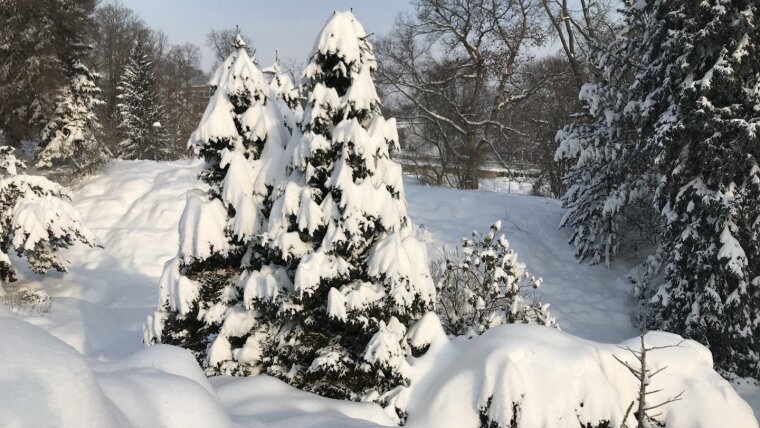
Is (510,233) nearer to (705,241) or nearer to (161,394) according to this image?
(705,241)

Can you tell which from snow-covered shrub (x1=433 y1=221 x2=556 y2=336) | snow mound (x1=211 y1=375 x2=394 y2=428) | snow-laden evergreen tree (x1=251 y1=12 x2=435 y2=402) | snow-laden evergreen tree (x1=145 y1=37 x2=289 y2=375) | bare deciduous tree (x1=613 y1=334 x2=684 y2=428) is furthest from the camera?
snow-covered shrub (x1=433 y1=221 x2=556 y2=336)

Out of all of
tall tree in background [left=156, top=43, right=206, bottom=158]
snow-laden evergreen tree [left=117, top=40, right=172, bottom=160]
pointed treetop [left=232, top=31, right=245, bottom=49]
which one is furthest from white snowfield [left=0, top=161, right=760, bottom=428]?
tall tree in background [left=156, top=43, right=206, bottom=158]

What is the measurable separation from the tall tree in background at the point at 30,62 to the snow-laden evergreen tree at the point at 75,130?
403mm

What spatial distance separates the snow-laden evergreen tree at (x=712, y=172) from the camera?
8.70 metres

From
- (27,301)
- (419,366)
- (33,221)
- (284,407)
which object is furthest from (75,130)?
(419,366)

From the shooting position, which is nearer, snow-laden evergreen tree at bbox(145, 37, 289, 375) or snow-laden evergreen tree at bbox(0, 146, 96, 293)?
snow-laden evergreen tree at bbox(145, 37, 289, 375)

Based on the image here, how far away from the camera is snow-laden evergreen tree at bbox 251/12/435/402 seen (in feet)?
18.6

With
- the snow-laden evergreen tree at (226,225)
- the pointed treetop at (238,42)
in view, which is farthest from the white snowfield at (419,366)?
the pointed treetop at (238,42)

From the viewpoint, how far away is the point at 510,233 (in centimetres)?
1437

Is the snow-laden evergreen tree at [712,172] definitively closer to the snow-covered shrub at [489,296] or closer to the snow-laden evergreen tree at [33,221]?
the snow-covered shrub at [489,296]

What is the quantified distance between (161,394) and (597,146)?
490 inches

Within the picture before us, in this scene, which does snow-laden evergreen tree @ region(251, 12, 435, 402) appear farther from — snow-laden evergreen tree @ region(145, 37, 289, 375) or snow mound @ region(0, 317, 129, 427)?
snow mound @ region(0, 317, 129, 427)

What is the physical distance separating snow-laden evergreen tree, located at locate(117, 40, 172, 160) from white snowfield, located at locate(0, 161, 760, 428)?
18043mm

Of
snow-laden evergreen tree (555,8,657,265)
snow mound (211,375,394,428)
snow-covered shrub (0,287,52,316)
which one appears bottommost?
snow-covered shrub (0,287,52,316)
